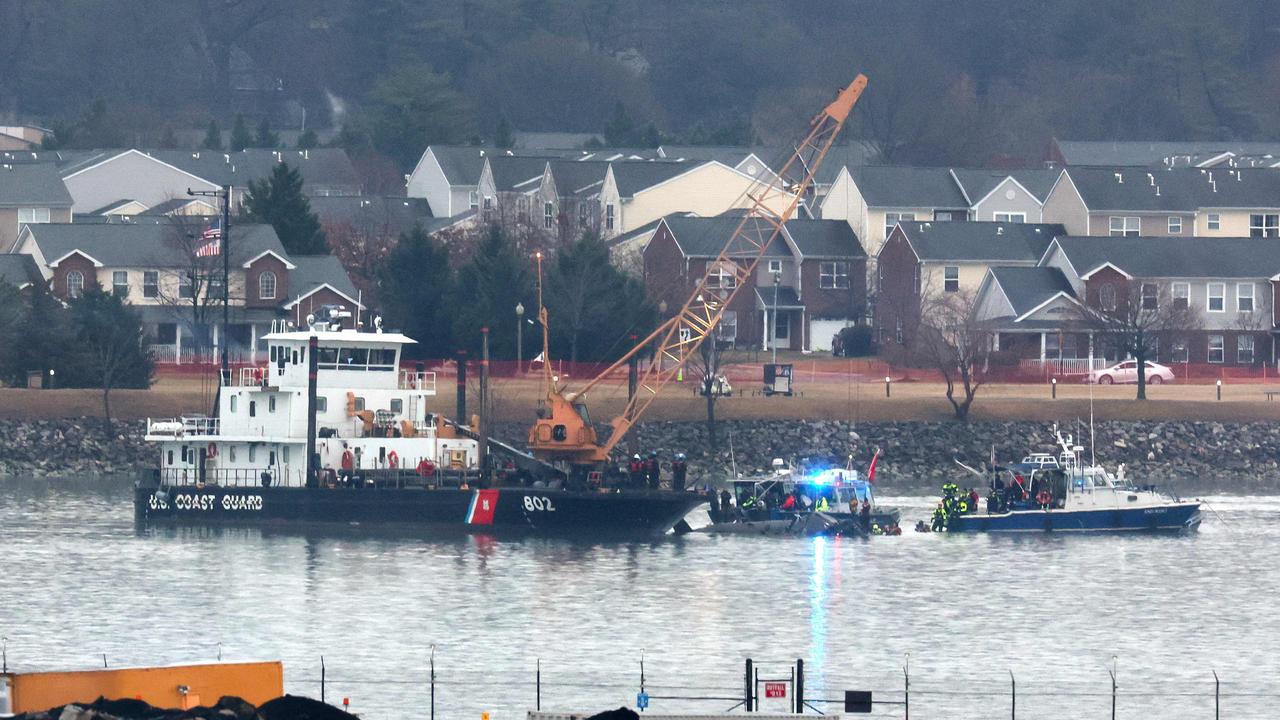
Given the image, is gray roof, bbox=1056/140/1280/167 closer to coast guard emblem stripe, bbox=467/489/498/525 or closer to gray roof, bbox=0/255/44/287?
gray roof, bbox=0/255/44/287

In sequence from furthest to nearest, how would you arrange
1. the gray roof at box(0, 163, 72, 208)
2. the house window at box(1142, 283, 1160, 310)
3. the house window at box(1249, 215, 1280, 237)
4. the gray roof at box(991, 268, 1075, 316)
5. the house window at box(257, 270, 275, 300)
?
the gray roof at box(0, 163, 72, 208)
the house window at box(1249, 215, 1280, 237)
the gray roof at box(991, 268, 1075, 316)
the house window at box(257, 270, 275, 300)
the house window at box(1142, 283, 1160, 310)

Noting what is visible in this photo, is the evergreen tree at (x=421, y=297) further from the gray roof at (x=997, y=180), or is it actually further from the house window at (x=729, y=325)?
the gray roof at (x=997, y=180)

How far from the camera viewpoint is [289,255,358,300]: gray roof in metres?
102

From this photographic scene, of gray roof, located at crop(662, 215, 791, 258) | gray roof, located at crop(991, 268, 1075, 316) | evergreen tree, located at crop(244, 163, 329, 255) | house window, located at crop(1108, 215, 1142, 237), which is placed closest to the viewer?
gray roof, located at crop(991, 268, 1075, 316)

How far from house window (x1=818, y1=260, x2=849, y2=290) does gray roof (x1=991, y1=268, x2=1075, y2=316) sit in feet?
27.4

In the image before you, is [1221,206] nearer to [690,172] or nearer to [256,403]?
[690,172]

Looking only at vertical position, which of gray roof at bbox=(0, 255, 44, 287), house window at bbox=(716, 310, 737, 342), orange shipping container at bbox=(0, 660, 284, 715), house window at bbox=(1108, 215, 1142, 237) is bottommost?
orange shipping container at bbox=(0, 660, 284, 715)

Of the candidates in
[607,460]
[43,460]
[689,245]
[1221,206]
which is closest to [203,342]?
[43,460]

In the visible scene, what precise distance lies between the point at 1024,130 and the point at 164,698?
500ft

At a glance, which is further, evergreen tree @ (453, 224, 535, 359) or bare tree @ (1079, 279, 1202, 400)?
bare tree @ (1079, 279, 1202, 400)

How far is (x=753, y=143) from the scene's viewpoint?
17175cm

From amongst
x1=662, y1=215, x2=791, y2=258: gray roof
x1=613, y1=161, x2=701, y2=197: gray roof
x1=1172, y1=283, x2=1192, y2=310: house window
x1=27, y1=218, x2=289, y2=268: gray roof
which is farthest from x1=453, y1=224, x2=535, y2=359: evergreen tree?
x1=613, y1=161, x2=701, y2=197: gray roof

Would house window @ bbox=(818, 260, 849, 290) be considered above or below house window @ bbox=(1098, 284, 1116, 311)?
above

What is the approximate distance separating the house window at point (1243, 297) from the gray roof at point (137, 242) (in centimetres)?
3682
